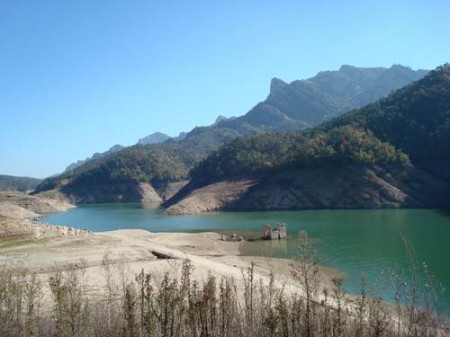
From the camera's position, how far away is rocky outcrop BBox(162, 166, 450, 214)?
82500 mm

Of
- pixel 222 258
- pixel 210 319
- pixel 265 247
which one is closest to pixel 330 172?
pixel 265 247

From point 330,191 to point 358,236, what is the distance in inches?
1542

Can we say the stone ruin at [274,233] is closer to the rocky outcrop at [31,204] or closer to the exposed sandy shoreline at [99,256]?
the exposed sandy shoreline at [99,256]

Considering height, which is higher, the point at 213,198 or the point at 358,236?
the point at 213,198

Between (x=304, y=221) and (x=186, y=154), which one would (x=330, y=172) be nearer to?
(x=304, y=221)

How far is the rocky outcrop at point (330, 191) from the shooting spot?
82500 millimetres

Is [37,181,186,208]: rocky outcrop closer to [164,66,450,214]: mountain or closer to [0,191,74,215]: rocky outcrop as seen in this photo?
[0,191,74,215]: rocky outcrop

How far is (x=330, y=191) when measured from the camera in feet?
288

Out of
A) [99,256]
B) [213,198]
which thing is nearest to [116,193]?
[213,198]

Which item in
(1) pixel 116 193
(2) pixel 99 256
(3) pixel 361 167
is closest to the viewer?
(2) pixel 99 256

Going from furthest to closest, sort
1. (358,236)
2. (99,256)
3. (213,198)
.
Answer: (213,198) → (358,236) → (99,256)

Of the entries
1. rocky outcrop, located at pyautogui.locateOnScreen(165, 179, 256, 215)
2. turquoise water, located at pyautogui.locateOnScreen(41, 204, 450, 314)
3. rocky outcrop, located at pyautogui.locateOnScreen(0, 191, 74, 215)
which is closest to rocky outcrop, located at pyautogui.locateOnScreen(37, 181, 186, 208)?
rocky outcrop, located at pyautogui.locateOnScreen(0, 191, 74, 215)

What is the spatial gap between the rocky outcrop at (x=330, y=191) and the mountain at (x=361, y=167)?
155 mm

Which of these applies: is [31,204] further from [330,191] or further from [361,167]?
[361,167]
